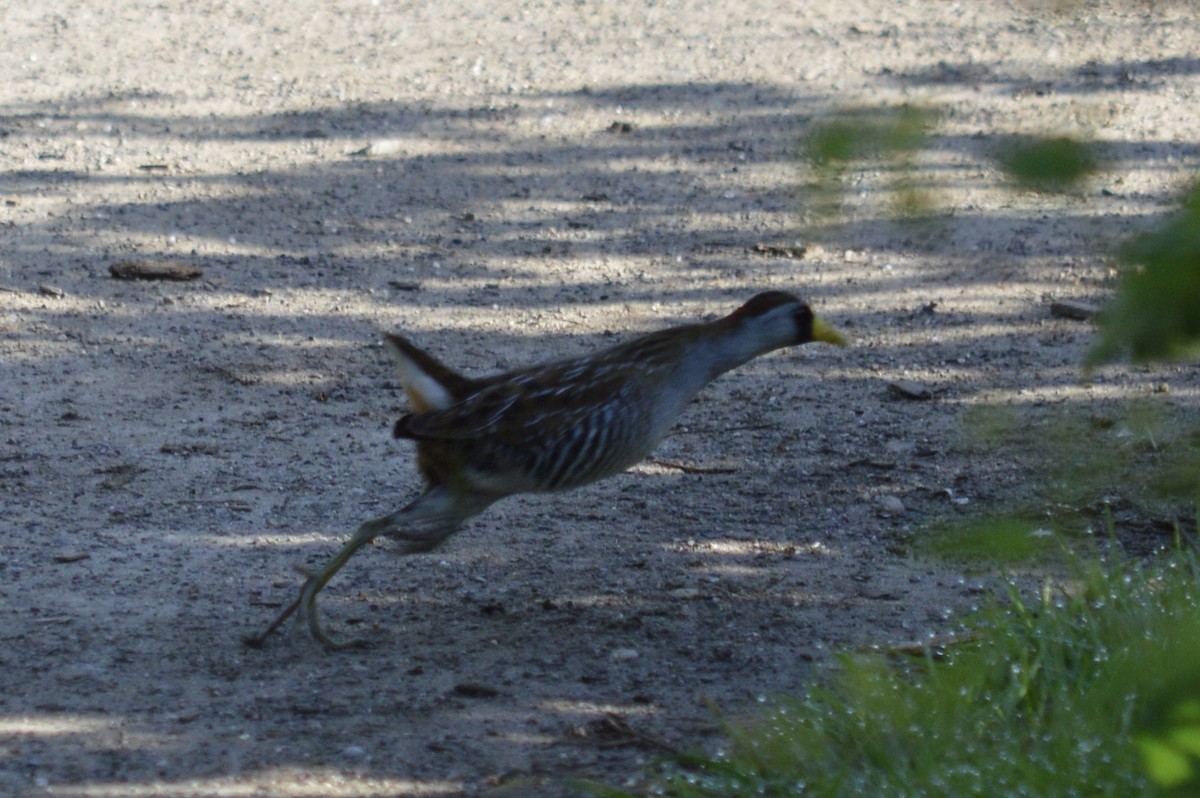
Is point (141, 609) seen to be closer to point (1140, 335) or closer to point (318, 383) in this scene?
point (318, 383)

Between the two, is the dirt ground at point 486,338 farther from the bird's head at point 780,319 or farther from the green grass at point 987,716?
the bird's head at point 780,319

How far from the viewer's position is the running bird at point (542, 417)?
468cm

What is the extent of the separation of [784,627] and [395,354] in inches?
66.5

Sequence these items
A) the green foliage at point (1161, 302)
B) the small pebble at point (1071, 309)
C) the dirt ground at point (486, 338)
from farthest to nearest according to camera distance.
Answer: the small pebble at point (1071, 309), the dirt ground at point (486, 338), the green foliage at point (1161, 302)

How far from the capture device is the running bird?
468 cm

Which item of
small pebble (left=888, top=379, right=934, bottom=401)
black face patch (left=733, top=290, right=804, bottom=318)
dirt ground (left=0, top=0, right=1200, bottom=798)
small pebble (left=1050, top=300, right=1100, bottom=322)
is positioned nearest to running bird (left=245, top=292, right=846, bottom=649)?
black face patch (left=733, top=290, right=804, bottom=318)

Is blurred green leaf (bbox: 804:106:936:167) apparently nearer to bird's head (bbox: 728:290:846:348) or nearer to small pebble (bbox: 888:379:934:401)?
bird's head (bbox: 728:290:846:348)

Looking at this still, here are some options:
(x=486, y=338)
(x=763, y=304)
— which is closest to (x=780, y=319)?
(x=763, y=304)

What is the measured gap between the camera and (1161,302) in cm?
169

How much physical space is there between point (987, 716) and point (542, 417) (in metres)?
1.77

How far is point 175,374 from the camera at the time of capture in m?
7.23

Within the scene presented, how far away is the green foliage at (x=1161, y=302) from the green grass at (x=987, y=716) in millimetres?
991

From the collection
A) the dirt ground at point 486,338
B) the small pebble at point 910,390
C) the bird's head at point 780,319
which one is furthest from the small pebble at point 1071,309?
the bird's head at point 780,319

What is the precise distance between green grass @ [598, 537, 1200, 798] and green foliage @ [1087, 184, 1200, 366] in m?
0.99
